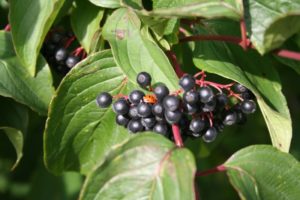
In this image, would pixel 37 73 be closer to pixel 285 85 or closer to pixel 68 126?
pixel 68 126

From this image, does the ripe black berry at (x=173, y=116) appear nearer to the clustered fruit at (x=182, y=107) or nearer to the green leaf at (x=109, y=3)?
the clustered fruit at (x=182, y=107)

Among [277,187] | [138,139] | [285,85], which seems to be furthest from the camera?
[285,85]

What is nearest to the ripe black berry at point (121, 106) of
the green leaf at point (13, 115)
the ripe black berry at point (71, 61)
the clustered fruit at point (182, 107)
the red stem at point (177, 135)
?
the clustered fruit at point (182, 107)

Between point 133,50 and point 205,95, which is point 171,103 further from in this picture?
point 133,50

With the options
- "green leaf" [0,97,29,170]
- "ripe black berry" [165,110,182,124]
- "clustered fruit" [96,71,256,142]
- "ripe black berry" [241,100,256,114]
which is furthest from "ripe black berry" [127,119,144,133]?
"green leaf" [0,97,29,170]

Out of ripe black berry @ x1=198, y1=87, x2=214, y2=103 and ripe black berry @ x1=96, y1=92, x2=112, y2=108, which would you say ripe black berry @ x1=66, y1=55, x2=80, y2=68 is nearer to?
ripe black berry @ x1=96, y1=92, x2=112, y2=108

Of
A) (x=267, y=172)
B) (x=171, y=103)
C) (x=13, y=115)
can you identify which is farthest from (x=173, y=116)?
(x=13, y=115)

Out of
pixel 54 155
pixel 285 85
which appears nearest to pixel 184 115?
pixel 54 155
